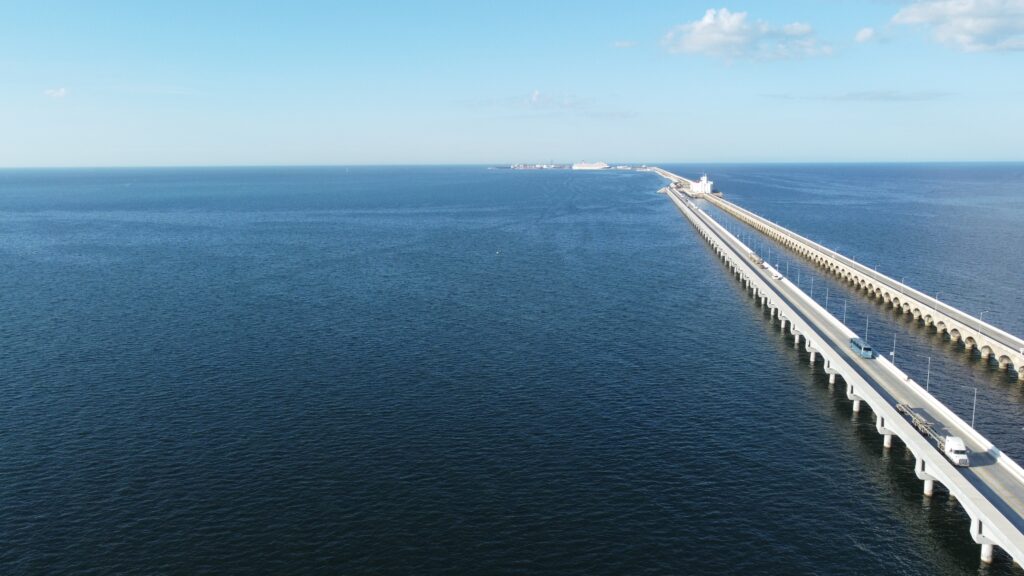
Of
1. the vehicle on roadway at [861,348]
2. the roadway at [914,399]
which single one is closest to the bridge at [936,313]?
the roadway at [914,399]

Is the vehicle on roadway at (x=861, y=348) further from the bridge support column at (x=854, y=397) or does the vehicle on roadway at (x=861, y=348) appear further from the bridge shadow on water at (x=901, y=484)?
the bridge support column at (x=854, y=397)

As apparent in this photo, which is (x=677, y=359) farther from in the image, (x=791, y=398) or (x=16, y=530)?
(x=16, y=530)

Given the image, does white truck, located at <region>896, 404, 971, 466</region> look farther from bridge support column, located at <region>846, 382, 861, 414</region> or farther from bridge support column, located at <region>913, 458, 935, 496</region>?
bridge support column, located at <region>846, 382, 861, 414</region>

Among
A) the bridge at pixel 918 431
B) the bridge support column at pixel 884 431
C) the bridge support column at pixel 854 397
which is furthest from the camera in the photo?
the bridge support column at pixel 854 397

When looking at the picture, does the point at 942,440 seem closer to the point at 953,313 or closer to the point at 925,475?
the point at 925,475

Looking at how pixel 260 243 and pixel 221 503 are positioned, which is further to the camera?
pixel 260 243

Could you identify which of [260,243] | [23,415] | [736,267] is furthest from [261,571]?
[260,243]

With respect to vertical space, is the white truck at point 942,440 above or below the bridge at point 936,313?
below
